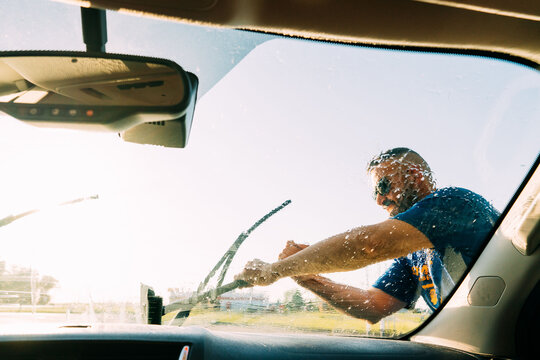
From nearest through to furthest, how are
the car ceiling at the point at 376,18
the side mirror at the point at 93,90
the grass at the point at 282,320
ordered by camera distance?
1. the side mirror at the point at 93,90
2. the car ceiling at the point at 376,18
3. the grass at the point at 282,320

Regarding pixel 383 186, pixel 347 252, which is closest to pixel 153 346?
pixel 347 252

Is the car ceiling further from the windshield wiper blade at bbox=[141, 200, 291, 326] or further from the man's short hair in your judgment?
the windshield wiper blade at bbox=[141, 200, 291, 326]

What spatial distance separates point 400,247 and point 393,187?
0.35m

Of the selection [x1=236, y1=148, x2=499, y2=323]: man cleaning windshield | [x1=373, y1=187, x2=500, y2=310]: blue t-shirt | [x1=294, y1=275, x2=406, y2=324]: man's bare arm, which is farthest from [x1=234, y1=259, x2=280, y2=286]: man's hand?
[x1=373, y1=187, x2=500, y2=310]: blue t-shirt

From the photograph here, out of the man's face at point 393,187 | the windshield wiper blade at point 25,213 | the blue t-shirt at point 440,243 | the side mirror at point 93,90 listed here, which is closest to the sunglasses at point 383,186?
the man's face at point 393,187

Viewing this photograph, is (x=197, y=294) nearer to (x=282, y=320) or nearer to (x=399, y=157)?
(x=282, y=320)

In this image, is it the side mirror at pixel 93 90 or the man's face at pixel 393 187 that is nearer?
the side mirror at pixel 93 90

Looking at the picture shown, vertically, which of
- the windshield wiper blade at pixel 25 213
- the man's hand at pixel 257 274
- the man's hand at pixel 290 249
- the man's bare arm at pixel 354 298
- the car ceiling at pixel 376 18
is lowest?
the man's bare arm at pixel 354 298

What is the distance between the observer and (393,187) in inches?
107

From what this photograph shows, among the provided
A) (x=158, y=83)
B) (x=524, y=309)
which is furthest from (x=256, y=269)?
(x=524, y=309)

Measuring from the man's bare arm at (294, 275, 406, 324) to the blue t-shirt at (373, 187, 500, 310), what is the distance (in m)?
0.06

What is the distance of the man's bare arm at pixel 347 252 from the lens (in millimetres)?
2498

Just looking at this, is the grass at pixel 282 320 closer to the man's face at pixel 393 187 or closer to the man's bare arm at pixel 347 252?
the man's bare arm at pixel 347 252

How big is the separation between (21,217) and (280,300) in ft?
4.77
